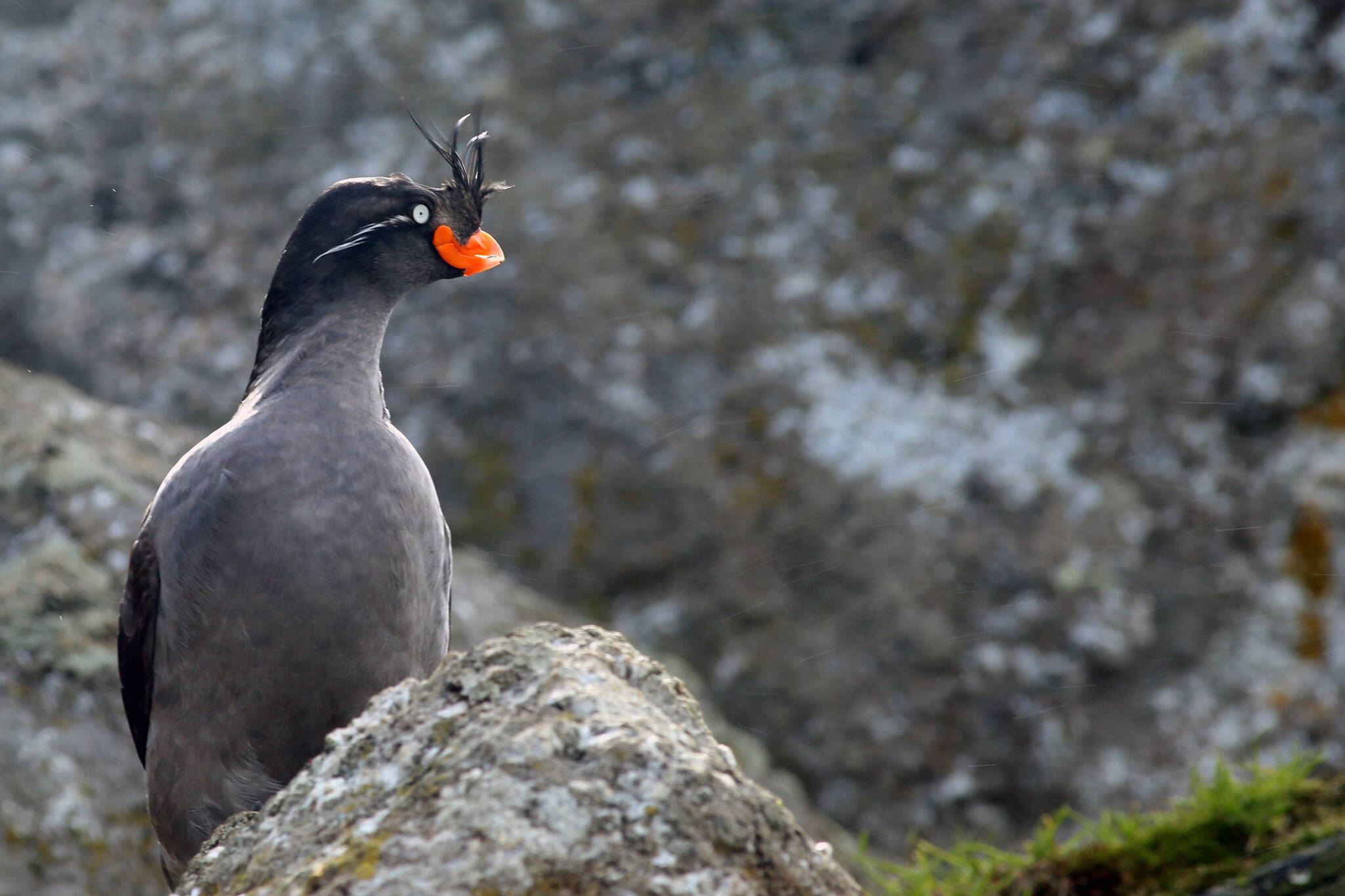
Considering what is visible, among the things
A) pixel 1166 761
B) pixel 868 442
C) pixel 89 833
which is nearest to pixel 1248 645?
pixel 1166 761

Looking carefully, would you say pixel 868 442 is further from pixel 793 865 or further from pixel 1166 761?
pixel 793 865

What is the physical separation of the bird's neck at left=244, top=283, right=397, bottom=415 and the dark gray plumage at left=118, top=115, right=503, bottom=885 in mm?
15

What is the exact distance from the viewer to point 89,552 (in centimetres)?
454

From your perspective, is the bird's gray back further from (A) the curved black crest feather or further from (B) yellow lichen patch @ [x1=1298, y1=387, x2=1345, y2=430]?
(B) yellow lichen patch @ [x1=1298, y1=387, x2=1345, y2=430]

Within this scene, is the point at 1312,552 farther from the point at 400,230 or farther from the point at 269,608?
the point at 269,608

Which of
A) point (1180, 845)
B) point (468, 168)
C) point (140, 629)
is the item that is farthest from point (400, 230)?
point (1180, 845)

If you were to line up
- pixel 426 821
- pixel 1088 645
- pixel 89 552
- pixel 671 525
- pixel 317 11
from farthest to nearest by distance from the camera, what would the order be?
pixel 317 11
pixel 671 525
pixel 1088 645
pixel 89 552
pixel 426 821

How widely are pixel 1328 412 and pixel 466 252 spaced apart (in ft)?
11.5

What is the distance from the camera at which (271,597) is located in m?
3.34

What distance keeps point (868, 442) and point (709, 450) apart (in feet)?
2.38

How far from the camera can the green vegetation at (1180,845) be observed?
3281 millimetres

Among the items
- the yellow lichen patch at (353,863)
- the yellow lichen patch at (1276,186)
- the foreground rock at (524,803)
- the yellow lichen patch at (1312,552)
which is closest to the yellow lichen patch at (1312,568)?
the yellow lichen patch at (1312,552)

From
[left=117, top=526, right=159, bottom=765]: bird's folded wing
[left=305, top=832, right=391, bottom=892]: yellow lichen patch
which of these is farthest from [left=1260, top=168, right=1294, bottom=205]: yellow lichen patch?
[left=305, top=832, right=391, bottom=892]: yellow lichen patch

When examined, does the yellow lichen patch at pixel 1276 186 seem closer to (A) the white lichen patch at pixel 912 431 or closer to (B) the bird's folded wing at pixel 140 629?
(A) the white lichen patch at pixel 912 431
